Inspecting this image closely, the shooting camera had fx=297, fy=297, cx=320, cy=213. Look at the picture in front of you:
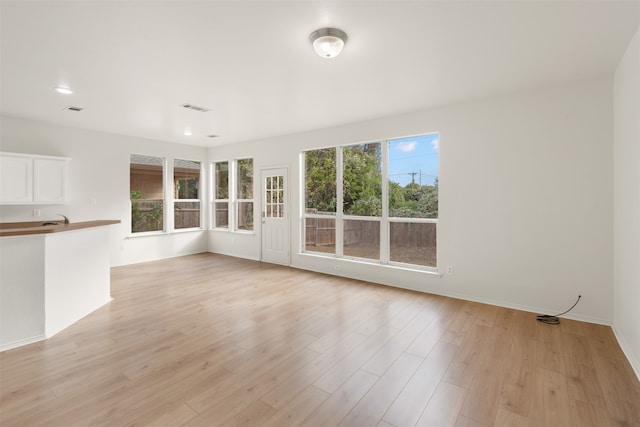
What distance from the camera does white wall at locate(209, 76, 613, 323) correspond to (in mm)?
3168

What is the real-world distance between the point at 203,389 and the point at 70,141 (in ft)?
17.9

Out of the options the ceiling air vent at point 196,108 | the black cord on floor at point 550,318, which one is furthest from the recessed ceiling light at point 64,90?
the black cord on floor at point 550,318

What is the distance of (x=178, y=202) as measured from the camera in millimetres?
7047

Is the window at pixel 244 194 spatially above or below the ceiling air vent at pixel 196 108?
below

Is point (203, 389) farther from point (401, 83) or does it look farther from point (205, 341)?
point (401, 83)

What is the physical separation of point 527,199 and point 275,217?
14.4 feet

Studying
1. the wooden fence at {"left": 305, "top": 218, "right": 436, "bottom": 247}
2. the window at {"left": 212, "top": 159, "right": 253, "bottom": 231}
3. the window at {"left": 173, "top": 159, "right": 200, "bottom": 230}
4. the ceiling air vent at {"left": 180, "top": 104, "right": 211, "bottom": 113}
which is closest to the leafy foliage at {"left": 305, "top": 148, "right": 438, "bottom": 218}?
the wooden fence at {"left": 305, "top": 218, "right": 436, "bottom": 247}

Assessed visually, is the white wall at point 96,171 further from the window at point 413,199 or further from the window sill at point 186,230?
the window at point 413,199

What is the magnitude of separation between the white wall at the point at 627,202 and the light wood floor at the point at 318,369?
0.27 metres

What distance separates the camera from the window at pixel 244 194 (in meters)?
6.93

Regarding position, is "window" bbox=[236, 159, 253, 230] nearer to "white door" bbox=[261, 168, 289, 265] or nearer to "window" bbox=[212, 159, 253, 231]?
"window" bbox=[212, 159, 253, 231]

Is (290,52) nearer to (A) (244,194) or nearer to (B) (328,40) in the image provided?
(B) (328,40)

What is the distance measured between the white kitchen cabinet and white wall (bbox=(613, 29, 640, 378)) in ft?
23.8

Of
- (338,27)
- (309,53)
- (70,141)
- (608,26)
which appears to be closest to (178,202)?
(70,141)
